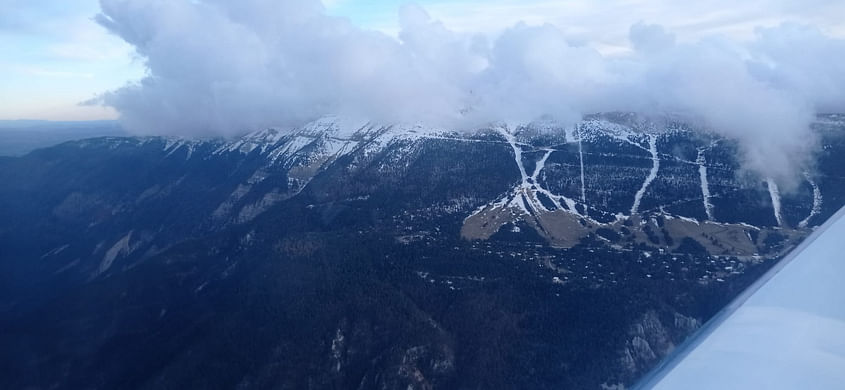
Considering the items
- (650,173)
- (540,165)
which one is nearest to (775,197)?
(650,173)

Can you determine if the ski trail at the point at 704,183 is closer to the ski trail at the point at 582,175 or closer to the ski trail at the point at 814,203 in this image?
the ski trail at the point at 814,203

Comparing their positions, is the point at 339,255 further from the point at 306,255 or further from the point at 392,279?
the point at 392,279

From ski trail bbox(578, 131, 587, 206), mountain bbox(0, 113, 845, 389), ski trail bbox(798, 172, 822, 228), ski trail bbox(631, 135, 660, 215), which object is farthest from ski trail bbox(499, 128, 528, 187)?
ski trail bbox(798, 172, 822, 228)

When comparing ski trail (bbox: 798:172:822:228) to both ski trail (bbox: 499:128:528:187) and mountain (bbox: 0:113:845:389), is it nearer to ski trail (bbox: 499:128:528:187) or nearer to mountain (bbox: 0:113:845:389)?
mountain (bbox: 0:113:845:389)

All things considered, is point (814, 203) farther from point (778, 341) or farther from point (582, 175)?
point (778, 341)

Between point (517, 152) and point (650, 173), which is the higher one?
point (517, 152)

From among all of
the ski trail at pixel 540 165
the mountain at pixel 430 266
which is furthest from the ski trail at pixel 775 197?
the ski trail at pixel 540 165

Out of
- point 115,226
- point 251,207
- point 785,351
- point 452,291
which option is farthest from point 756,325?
point 115,226
